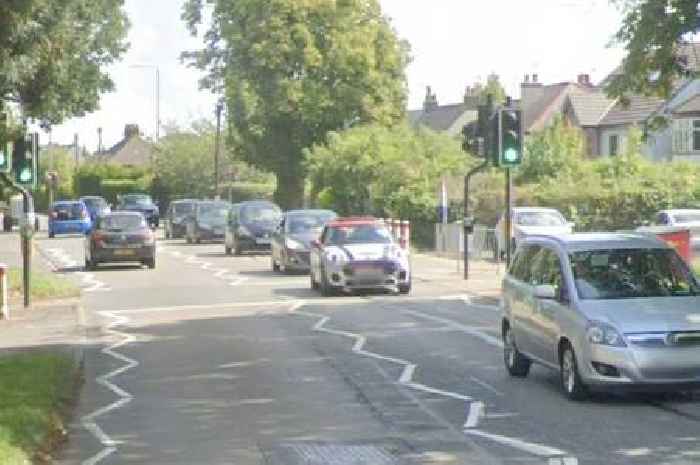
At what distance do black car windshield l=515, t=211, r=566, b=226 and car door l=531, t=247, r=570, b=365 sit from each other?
23585mm

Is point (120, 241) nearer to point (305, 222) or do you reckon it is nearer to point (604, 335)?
point (305, 222)

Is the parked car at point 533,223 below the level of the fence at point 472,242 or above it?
above

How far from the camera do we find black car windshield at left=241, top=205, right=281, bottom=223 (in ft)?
137

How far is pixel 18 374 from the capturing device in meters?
14.2

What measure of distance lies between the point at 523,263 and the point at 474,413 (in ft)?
10.3

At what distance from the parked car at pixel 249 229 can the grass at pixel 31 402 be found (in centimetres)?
2533

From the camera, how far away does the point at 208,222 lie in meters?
51.2

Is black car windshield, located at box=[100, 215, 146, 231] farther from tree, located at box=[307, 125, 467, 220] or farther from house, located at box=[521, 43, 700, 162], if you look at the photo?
house, located at box=[521, 43, 700, 162]

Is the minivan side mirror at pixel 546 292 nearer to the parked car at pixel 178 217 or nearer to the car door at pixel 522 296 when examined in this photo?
the car door at pixel 522 296

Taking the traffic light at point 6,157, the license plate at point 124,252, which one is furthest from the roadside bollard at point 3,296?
the license plate at point 124,252

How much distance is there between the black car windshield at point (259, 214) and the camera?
41.9 meters

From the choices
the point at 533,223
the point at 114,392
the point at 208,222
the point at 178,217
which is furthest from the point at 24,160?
the point at 178,217

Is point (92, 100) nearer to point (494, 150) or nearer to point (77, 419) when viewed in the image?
point (494, 150)

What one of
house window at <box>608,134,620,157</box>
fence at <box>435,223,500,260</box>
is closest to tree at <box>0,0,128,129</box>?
fence at <box>435,223,500,260</box>
